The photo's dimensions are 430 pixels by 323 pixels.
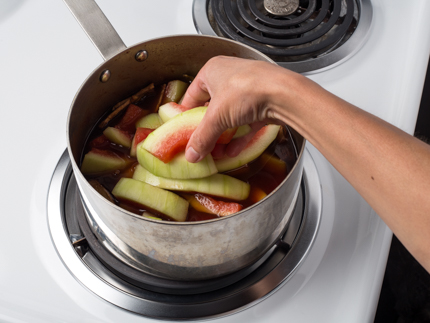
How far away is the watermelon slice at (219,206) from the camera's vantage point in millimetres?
681

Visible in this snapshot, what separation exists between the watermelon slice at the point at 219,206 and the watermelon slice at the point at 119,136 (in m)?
0.20

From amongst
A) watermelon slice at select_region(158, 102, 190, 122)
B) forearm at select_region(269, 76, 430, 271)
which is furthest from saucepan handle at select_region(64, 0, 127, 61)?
forearm at select_region(269, 76, 430, 271)

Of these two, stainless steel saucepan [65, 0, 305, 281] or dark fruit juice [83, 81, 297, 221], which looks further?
dark fruit juice [83, 81, 297, 221]

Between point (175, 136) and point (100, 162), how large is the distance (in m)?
0.16

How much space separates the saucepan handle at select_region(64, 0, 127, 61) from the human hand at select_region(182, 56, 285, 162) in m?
0.18

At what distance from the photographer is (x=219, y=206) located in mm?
683

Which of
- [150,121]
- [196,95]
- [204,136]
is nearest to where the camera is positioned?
[204,136]

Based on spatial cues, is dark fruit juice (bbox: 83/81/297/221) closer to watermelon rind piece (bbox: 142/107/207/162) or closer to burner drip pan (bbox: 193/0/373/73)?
watermelon rind piece (bbox: 142/107/207/162)

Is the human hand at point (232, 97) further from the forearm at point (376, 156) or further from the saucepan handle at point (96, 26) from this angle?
the saucepan handle at point (96, 26)

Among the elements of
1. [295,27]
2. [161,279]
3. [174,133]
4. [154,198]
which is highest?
[295,27]

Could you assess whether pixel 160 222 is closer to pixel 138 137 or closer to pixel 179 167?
pixel 179 167

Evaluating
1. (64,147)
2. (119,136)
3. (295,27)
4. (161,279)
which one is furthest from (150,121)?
(295,27)

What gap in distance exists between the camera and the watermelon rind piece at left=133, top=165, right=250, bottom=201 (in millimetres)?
678

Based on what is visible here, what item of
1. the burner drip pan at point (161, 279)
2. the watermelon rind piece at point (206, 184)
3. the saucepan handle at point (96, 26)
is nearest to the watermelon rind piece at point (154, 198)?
the watermelon rind piece at point (206, 184)
